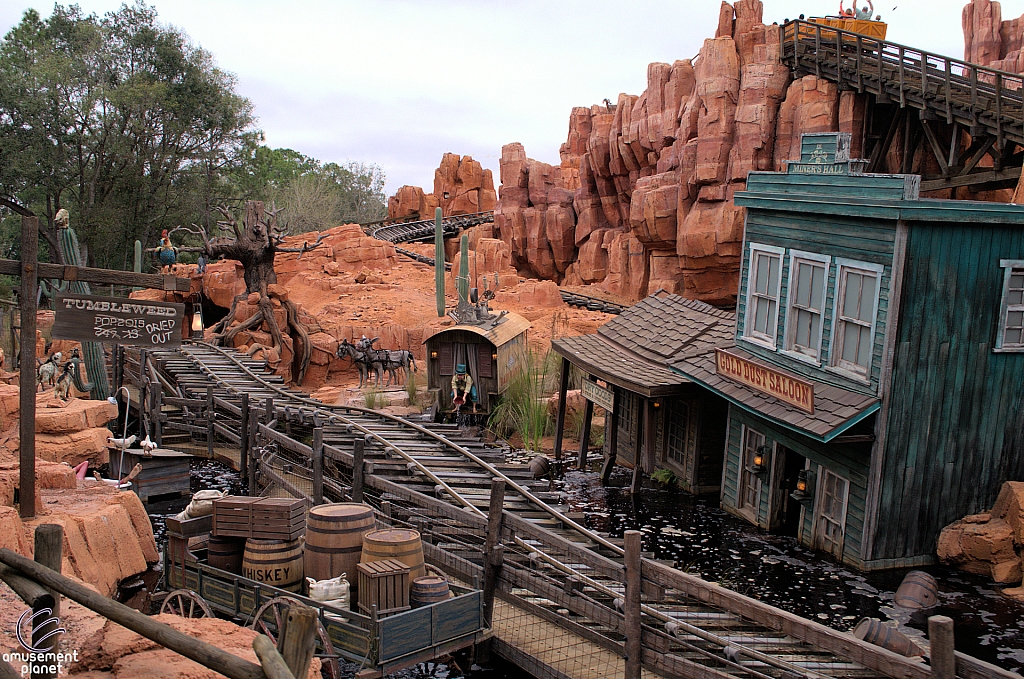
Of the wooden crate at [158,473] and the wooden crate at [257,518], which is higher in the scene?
the wooden crate at [257,518]

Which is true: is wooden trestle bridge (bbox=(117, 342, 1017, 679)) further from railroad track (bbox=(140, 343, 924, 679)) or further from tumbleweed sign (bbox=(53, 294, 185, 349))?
tumbleweed sign (bbox=(53, 294, 185, 349))

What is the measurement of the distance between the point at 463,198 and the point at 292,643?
193 feet

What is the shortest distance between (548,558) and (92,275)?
19.0 ft

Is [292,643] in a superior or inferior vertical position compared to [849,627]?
superior

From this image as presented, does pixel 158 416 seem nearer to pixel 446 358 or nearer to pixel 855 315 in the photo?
pixel 446 358

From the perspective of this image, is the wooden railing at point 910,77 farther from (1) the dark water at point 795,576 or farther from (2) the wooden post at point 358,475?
(2) the wooden post at point 358,475

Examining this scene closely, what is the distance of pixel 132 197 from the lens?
4050 centimetres

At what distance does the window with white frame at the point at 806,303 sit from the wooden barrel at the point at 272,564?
27.8ft

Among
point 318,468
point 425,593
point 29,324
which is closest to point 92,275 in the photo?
point 29,324

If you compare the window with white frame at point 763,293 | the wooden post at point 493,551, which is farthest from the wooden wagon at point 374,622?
the window with white frame at point 763,293

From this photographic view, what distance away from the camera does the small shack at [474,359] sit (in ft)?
67.3

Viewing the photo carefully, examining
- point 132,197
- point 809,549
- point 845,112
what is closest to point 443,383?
point 809,549

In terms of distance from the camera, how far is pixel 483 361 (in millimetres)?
20672

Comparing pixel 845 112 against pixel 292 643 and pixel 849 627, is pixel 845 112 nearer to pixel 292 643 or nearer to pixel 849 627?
pixel 849 627
